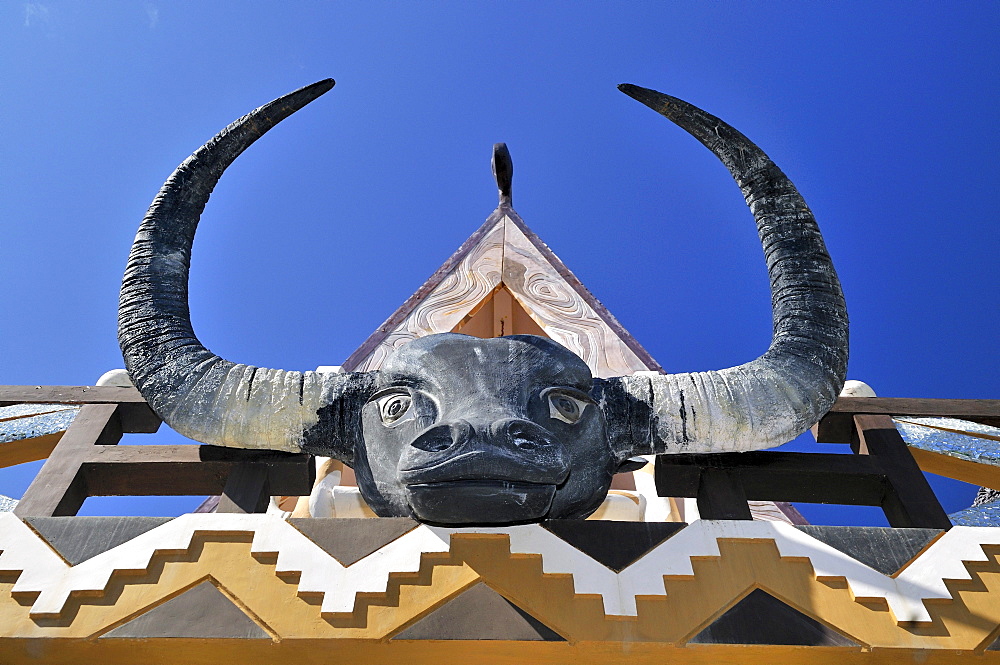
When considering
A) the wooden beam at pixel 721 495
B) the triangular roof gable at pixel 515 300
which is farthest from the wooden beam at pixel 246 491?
the triangular roof gable at pixel 515 300

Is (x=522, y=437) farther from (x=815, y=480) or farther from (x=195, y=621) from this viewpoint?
(x=815, y=480)

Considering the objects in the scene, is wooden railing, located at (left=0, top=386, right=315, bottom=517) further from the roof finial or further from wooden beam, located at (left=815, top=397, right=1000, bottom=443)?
the roof finial

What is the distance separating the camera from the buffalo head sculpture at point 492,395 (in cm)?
257

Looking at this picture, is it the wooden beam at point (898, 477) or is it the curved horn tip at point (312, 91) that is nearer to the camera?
the wooden beam at point (898, 477)

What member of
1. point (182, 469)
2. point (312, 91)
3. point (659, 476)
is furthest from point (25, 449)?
point (659, 476)

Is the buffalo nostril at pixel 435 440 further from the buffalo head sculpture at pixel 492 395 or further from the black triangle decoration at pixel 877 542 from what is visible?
the black triangle decoration at pixel 877 542

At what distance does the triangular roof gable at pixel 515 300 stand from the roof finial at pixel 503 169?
36 cm

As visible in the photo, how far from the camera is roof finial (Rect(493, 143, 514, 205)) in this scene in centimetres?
706

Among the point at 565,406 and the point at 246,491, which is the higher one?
the point at 565,406

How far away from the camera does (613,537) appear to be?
267 centimetres

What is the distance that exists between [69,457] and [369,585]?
66.5 inches

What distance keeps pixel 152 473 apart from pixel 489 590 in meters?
1.66

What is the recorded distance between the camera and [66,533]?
2748 millimetres

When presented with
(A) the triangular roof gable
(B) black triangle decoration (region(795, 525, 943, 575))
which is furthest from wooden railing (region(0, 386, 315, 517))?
(A) the triangular roof gable
